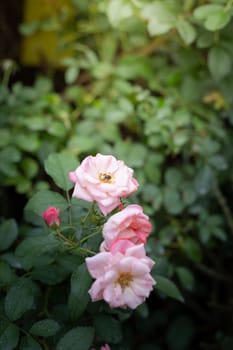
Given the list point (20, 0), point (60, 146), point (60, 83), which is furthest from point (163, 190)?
point (20, 0)

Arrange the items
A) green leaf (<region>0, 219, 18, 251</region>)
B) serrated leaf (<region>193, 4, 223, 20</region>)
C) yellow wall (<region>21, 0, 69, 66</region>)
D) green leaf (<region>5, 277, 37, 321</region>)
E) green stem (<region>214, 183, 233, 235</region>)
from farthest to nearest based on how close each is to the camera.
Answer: yellow wall (<region>21, 0, 69, 66</region>) < green stem (<region>214, 183, 233, 235</region>) < serrated leaf (<region>193, 4, 223, 20</region>) < green leaf (<region>0, 219, 18, 251</region>) < green leaf (<region>5, 277, 37, 321</region>)

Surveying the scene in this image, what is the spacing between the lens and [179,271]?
53.2 inches

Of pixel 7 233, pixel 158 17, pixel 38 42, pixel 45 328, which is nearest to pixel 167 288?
pixel 45 328

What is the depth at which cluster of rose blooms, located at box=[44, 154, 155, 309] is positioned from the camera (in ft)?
2.47

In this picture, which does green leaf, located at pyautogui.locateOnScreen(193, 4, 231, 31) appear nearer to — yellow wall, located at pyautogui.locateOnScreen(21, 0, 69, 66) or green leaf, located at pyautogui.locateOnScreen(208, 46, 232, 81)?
green leaf, located at pyautogui.locateOnScreen(208, 46, 232, 81)

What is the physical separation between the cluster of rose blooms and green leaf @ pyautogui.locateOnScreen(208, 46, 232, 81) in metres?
0.63

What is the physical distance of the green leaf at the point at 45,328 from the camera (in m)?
0.83

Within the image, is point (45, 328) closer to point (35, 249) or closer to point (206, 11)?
point (35, 249)

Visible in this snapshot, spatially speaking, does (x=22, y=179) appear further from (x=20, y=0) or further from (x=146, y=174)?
(x=20, y=0)

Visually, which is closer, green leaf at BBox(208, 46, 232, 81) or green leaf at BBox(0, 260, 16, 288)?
green leaf at BBox(0, 260, 16, 288)

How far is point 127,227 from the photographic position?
0.79 m

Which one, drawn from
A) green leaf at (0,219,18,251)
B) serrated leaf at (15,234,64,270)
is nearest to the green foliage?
green leaf at (0,219,18,251)

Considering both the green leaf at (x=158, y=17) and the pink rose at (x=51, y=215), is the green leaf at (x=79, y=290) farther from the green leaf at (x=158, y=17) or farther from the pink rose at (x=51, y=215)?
the green leaf at (x=158, y=17)

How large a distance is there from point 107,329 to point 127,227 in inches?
8.9
